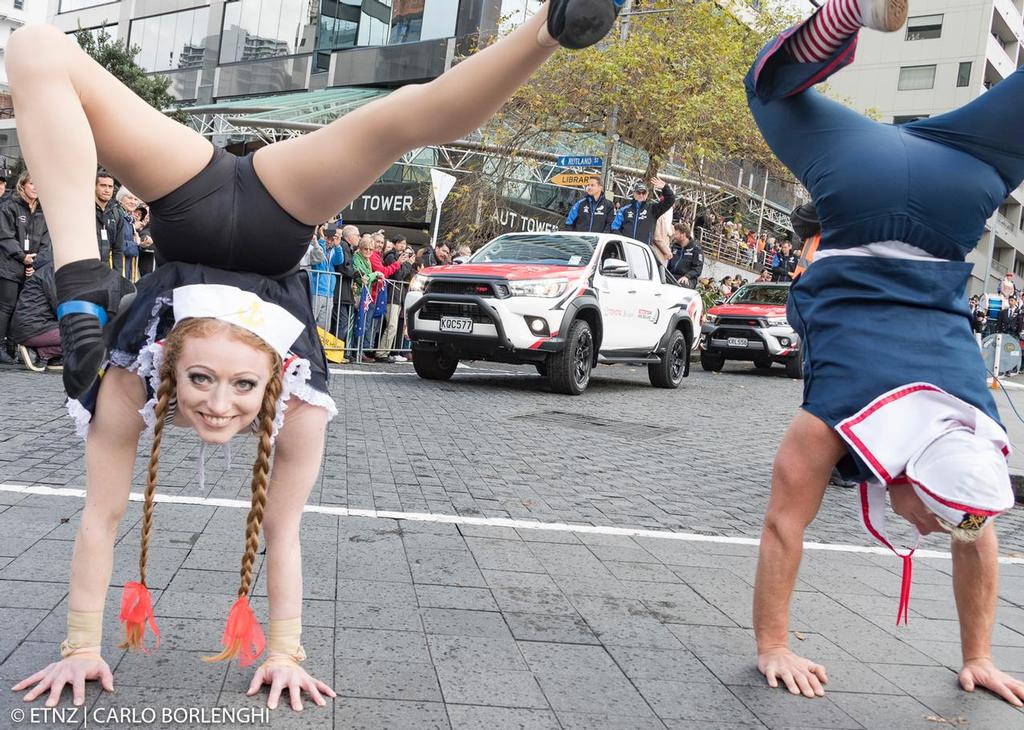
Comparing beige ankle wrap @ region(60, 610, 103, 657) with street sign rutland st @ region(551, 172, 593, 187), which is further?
street sign rutland st @ region(551, 172, 593, 187)

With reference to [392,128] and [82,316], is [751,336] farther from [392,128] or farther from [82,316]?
[82,316]

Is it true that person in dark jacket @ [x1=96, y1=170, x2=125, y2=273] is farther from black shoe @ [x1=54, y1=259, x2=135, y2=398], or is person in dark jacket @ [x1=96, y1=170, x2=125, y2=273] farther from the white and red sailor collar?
the white and red sailor collar

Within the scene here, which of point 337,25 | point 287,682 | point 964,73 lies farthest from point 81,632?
point 964,73

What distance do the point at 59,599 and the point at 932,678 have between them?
2778 mm

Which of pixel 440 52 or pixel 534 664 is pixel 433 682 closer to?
pixel 534 664

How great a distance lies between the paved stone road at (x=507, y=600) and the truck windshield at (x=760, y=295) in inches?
485

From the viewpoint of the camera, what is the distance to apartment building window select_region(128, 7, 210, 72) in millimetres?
46438

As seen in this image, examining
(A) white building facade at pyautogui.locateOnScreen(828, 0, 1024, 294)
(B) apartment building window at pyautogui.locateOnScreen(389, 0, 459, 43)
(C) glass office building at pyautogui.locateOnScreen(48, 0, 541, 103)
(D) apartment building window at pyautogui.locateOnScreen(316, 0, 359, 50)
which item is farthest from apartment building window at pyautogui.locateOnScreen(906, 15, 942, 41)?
(D) apartment building window at pyautogui.locateOnScreen(316, 0, 359, 50)

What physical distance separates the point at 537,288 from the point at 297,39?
34.4 m

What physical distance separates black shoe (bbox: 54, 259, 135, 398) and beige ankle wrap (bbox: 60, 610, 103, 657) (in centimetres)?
73

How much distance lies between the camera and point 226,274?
2412 mm

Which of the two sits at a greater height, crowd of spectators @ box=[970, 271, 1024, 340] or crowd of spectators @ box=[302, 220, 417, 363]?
crowd of spectators @ box=[970, 271, 1024, 340]

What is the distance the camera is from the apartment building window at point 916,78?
5769 cm

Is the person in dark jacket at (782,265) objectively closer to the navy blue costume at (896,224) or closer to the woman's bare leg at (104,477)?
the navy blue costume at (896,224)
